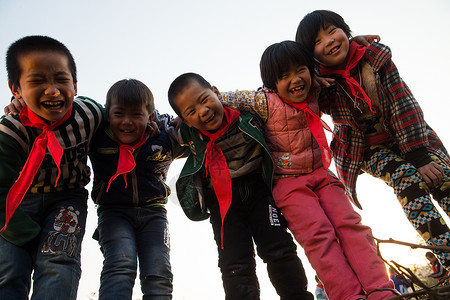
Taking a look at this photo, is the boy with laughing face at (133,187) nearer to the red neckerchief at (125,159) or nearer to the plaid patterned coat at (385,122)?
the red neckerchief at (125,159)

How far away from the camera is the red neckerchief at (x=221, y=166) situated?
222cm

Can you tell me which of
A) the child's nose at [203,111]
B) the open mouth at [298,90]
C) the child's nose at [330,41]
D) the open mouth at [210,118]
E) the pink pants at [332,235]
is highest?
the child's nose at [330,41]

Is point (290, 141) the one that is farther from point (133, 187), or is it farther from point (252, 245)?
point (133, 187)

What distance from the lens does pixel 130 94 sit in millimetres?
2441

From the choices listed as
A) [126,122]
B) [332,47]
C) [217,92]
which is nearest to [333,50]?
[332,47]

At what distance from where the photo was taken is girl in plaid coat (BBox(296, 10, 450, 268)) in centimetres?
214

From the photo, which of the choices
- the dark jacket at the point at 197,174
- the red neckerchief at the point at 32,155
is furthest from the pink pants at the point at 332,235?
the red neckerchief at the point at 32,155

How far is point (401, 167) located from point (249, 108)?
1.07 m

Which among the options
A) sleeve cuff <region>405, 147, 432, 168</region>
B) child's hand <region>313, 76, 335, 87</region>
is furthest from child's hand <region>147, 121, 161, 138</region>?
sleeve cuff <region>405, 147, 432, 168</region>

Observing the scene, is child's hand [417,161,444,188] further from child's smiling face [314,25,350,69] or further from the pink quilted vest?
child's smiling face [314,25,350,69]

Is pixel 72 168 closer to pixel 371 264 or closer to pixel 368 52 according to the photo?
pixel 371 264

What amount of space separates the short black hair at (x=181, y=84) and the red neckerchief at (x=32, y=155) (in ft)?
2.45

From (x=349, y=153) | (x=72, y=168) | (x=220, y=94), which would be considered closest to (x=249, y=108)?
(x=220, y=94)

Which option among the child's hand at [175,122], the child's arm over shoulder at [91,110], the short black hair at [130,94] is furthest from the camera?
the child's hand at [175,122]
